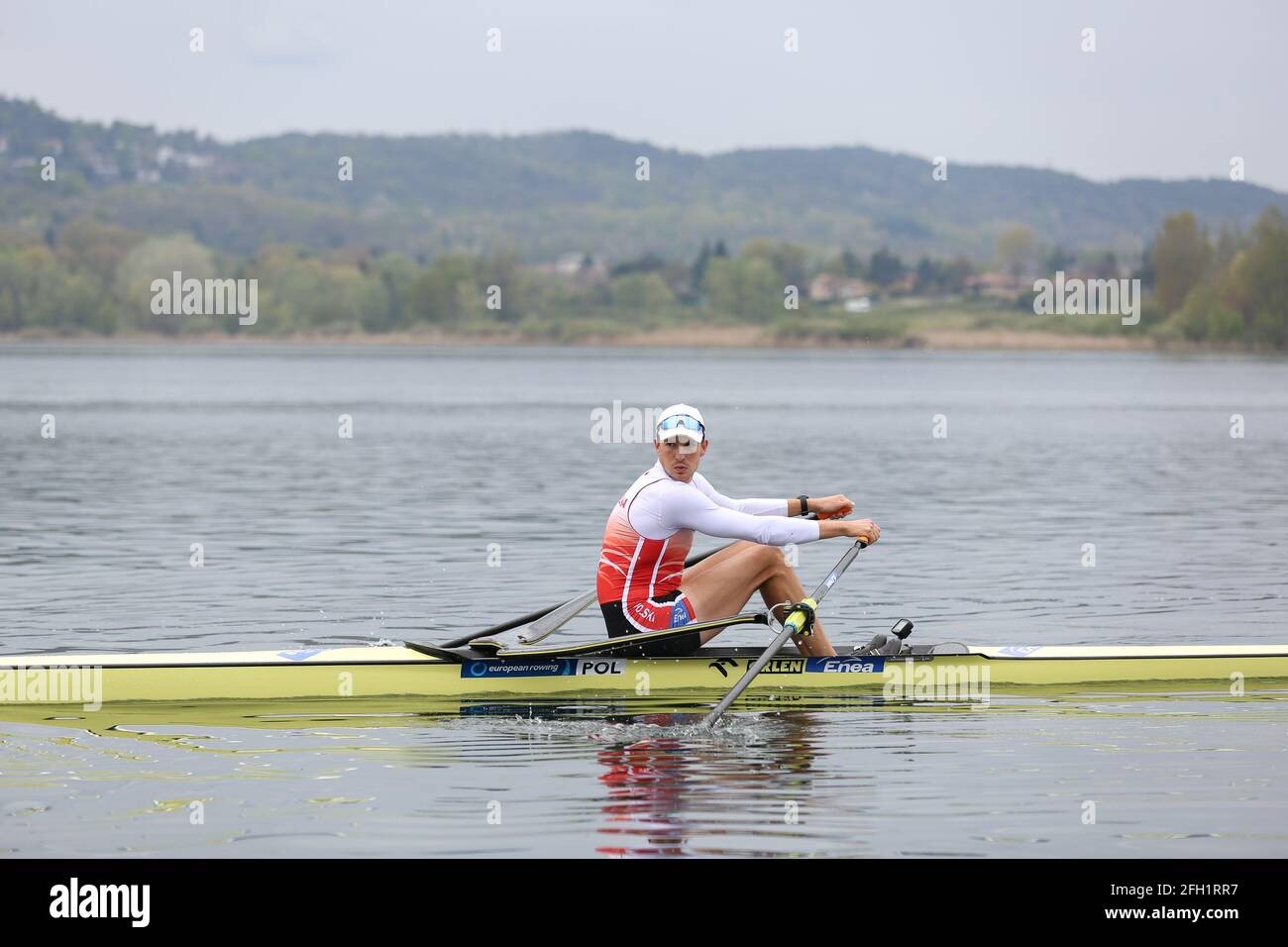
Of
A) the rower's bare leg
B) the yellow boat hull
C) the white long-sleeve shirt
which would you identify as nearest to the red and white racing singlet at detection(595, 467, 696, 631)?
the white long-sleeve shirt

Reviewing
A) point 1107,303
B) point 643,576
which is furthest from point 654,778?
point 1107,303

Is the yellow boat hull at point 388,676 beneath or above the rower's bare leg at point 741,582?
beneath

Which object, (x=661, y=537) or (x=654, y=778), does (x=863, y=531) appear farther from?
(x=654, y=778)

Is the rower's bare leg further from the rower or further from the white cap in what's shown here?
the white cap

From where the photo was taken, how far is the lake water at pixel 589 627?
916 centimetres

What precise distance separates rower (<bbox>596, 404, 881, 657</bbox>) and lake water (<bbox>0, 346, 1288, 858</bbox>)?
70 cm

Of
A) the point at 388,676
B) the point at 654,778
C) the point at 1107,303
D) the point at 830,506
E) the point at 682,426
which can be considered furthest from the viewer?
the point at 1107,303

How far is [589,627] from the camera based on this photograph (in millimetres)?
16578

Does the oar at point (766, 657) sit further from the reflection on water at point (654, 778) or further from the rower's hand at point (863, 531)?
the rower's hand at point (863, 531)

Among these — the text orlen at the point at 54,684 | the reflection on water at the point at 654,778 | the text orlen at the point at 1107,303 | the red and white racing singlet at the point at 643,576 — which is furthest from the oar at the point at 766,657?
the text orlen at the point at 1107,303

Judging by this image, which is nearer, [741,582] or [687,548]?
[687,548]

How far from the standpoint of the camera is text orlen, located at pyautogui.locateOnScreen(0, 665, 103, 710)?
1167 centimetres
